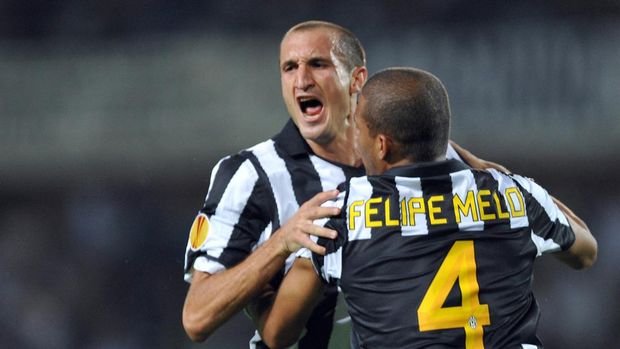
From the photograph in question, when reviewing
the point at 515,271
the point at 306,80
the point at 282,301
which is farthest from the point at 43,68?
the point at 515,271

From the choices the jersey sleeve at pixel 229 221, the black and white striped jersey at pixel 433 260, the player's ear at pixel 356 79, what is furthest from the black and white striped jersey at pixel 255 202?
the black and white striped jersey at pixel 433 260

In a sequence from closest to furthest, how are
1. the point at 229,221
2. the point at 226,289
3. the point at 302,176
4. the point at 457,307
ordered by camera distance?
the point at 457,307 < the point at 226,289 < the point at 229,221 < the point at 302,176

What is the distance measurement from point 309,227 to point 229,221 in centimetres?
47

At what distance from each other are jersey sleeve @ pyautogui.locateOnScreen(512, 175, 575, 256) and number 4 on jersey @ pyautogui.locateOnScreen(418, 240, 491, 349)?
0.67 feet

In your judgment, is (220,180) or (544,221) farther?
(220,180)

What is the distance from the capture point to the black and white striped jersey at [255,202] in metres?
2.44

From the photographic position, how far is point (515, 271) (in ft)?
6.49

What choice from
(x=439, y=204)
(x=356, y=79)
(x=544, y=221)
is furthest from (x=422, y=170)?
(x=356, y=79)

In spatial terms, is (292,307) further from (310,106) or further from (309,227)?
(310,106)

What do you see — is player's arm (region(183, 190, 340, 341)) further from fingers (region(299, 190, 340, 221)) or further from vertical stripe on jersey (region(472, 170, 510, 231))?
vertical stripe on jersey (region(472, 170, 510, 231))

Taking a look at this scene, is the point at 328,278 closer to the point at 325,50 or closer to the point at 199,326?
the point at 199,326

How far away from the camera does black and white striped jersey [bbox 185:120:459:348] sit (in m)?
2.44

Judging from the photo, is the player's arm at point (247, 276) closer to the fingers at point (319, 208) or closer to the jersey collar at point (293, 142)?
the fingers at point (319, 208)

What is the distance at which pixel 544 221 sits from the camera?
209 centimetres
